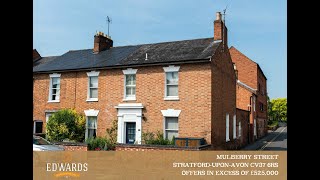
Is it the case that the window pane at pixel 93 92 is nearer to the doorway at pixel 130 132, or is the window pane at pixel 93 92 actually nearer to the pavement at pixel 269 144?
the doorway at pixel 130 132

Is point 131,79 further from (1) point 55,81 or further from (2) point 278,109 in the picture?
(2) point 278,109

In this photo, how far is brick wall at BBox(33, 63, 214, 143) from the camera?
18.8m

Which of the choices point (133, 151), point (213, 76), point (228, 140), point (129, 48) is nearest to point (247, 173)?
point (133, 151)

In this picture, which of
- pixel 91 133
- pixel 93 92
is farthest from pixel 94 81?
pixel 91 133

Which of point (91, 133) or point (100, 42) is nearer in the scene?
point (91, 133)

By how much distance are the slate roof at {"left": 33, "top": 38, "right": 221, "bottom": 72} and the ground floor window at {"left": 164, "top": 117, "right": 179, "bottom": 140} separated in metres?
3.93

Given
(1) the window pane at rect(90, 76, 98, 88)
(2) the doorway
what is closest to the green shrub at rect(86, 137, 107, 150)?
(2) the doorway

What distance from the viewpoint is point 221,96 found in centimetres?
2109

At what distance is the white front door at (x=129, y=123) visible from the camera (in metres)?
20.6

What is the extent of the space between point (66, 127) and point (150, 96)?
6.59 m

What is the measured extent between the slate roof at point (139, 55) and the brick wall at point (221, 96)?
1355mm

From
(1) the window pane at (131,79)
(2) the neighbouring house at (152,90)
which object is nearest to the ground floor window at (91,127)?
(2) the neighbouring house at (152,90)

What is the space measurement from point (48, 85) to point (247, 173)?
2139cm
